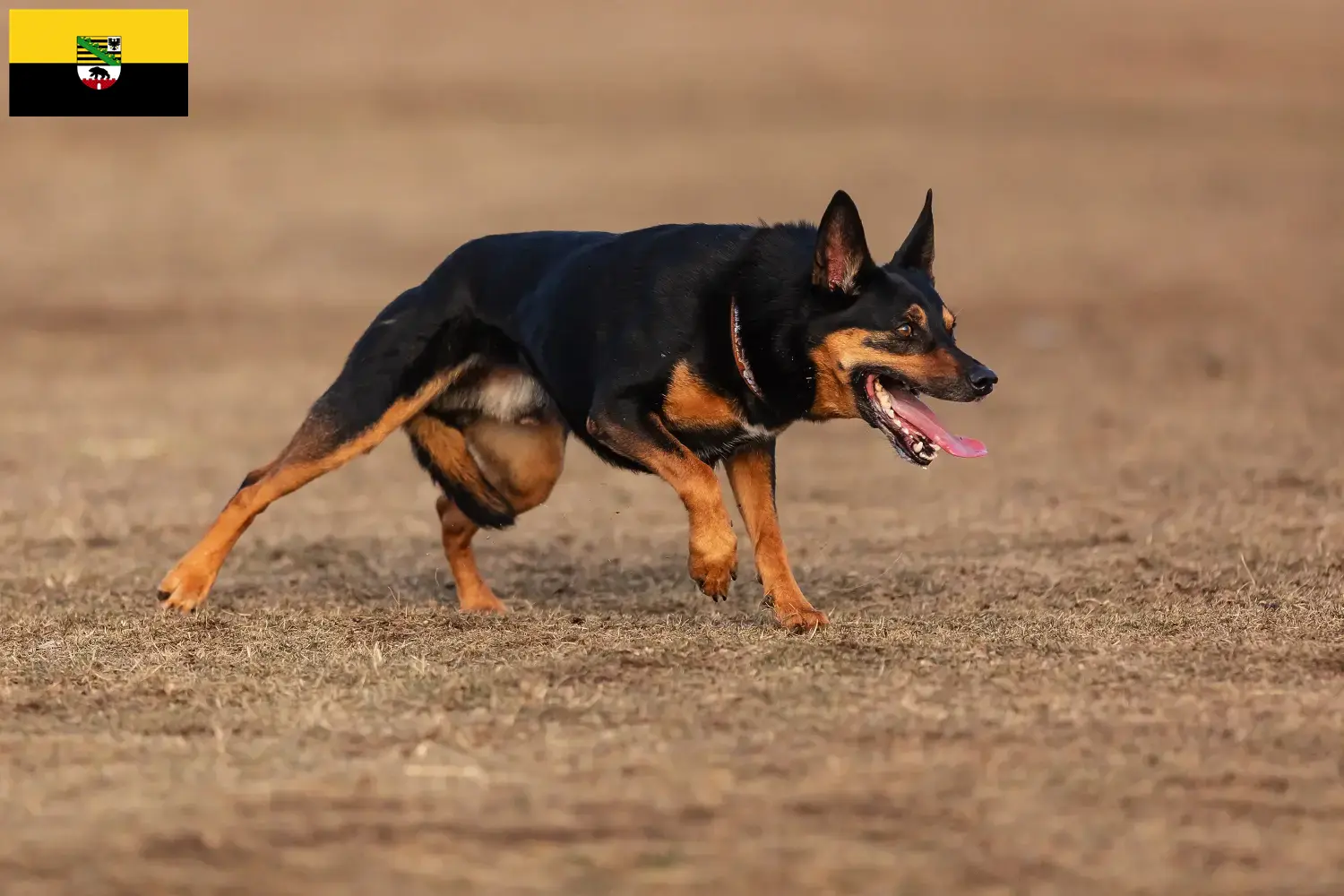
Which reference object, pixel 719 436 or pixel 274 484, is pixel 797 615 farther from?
pixel 274 484

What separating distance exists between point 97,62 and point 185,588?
14.7 metres

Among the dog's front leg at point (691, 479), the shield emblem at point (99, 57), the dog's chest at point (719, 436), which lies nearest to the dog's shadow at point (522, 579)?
the dog's chest at point (719, 436)

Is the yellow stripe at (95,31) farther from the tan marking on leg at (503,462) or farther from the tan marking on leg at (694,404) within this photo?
the tan marking on leg at (694,404)

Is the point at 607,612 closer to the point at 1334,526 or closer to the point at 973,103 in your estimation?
the point at 1334,526

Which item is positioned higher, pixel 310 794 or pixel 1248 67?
pixel 1248 67

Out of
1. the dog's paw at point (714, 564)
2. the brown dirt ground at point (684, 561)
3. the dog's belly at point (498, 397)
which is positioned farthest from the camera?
the dog's belly at point (498, 397)

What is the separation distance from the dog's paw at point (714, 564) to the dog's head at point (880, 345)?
2.28ft

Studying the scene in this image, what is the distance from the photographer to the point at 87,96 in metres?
30.2

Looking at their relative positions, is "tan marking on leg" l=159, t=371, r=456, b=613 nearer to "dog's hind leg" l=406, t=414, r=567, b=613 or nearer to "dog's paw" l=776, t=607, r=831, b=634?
"dog's hind leg" l=406, t=414, r=567, b=613

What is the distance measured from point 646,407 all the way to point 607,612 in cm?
105

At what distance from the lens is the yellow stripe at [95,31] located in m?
21.2

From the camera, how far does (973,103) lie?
31047 millimetres

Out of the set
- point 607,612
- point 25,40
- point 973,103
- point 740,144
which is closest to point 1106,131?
point 973,103

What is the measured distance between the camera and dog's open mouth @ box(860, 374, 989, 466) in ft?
23.9
